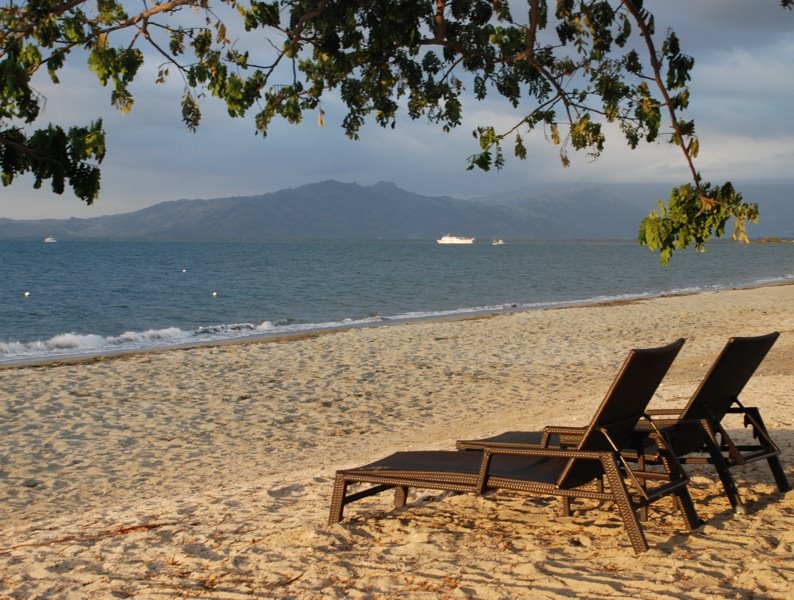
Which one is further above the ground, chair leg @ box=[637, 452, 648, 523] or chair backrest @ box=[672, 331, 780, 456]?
chair backrest @ box=[672, 331, 780, 456]

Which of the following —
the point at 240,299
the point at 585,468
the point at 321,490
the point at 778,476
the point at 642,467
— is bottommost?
the point at 240,299

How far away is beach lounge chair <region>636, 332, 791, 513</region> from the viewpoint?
489cm

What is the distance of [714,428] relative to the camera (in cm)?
502

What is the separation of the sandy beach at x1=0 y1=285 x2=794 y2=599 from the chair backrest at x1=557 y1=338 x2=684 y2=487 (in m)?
0.41

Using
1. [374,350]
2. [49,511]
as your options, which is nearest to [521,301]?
[374,350]

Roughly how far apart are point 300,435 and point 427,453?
13.6 feet

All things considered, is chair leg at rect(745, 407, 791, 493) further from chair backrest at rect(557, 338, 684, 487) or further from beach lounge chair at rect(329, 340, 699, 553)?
chair backrest at rect(557, 338, 684, 487)

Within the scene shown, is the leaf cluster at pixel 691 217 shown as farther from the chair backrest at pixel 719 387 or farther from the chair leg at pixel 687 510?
the chair leg at pixel 687 510

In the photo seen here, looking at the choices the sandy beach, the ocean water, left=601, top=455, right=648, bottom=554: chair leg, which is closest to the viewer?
the sandy beach

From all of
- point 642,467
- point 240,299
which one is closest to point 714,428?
point 642,467

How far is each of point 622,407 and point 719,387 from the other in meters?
1.10

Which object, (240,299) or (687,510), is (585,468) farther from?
(240,299)

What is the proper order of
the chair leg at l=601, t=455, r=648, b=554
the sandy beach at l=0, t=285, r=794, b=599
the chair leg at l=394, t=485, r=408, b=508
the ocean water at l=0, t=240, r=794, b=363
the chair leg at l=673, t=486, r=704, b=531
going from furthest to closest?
the ocean water at l=0, t=240, r=794, b=363 < the chair leg at l=394, t=485, r=408, b=508 < the chair leg at l=673, t=486, r=704, b=531 < the chair leg at l=601, t=455, r=648, b=554 < the sandy beach at l=0, t=285, r=794, b=599

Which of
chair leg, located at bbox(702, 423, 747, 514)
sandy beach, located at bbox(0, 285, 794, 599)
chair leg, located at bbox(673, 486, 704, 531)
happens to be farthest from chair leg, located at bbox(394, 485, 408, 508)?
chair leg, located at bbox(702, 423, 747, 514)
